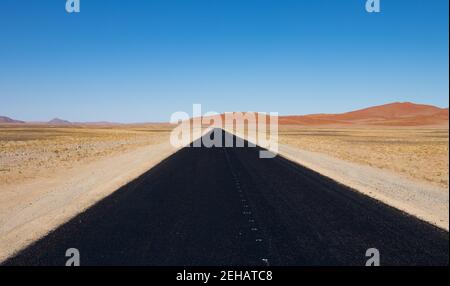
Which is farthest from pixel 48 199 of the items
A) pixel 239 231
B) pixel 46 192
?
pixel 239 231

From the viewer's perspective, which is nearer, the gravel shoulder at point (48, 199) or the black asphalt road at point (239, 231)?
the black asphalt road at point (239, 231)

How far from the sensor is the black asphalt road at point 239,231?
7.16 metres

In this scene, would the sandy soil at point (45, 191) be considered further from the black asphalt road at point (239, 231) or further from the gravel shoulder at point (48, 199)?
the black asphalt road at point (239, 231)

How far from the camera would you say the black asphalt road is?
716 centimetres

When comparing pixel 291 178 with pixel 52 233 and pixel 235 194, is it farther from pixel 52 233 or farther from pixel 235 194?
pixel 52 233

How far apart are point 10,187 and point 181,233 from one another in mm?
10015

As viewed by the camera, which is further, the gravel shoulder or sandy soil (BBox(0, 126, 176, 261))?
sandy soil (BBox(0, 126, 176, 261))

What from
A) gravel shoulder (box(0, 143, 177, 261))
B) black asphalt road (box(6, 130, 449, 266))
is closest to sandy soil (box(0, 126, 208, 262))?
gravel shoulder (box(0, 143, 177, 261))

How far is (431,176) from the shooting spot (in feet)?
62.9

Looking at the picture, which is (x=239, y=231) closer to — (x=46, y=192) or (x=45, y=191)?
(x=46, y=192)

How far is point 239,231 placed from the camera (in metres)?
8.89

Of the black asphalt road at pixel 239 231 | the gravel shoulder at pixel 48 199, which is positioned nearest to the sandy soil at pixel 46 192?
the gravel shoulder at pixel 48 199

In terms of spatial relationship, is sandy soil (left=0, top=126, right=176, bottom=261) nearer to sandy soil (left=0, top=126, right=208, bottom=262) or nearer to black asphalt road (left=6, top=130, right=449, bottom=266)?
sandy soil (left=0, top=126, right=208, bottom=262)
